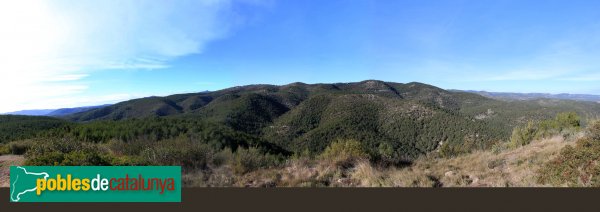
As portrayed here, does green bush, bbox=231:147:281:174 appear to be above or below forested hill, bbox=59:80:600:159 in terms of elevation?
above

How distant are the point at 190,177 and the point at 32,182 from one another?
2.44m

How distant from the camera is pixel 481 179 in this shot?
22.1 ft

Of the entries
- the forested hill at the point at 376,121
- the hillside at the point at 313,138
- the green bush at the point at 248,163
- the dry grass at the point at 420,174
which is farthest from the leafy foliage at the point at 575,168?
the forested hill at the point at 376,121

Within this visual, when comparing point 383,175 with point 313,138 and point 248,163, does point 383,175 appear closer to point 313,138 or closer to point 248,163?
point 248,163

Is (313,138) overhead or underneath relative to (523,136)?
underneath

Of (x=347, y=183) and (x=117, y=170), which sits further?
(x=347, y=183)

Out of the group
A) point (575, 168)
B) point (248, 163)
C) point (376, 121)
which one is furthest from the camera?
point (376, 121)

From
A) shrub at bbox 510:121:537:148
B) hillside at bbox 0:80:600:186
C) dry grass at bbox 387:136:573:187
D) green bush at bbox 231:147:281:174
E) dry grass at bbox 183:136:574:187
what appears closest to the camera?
dry grass at bbox 183:136:574:187

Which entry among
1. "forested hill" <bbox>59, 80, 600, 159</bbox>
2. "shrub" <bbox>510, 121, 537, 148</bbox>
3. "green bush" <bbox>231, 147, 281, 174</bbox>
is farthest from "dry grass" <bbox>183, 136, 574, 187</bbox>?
"forested hill" <bbox>59, 80, 600, 159</bbox>

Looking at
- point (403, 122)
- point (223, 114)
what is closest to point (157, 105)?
point (223, 114)

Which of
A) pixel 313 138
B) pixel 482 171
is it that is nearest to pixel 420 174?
pixel 482 171

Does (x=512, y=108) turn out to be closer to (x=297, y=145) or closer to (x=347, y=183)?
(x=297, y=145)

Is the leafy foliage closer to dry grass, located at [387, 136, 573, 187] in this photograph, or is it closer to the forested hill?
dry grass, located at [387, 136, 573, 187]

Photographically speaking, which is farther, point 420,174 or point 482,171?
point 482,171
